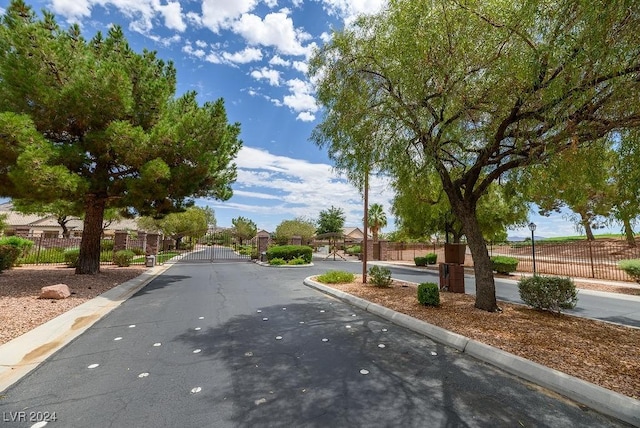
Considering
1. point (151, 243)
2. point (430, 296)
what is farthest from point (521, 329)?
point (151, 243)

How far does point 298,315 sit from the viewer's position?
7.19 meters

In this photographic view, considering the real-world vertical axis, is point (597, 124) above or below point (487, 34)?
below

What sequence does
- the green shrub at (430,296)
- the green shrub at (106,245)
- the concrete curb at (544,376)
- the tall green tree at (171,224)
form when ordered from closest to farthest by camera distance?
the concrete curb at (544,376)
the green shrub at (430,296)
the green shrub at (106,245)
the tall green tree at (171,224)

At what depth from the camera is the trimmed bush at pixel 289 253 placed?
21953mm

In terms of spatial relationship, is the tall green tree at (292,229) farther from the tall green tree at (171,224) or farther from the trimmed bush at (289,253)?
the trimmed bush at (289,253)

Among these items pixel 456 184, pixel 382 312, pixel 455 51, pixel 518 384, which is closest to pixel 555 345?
pixel 518 384

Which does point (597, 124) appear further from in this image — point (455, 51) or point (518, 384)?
point (518, 384)

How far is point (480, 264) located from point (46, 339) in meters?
8.90

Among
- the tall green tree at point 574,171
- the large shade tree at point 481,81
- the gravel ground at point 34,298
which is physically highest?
the large shade tree at point 481,81

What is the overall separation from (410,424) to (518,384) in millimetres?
1840

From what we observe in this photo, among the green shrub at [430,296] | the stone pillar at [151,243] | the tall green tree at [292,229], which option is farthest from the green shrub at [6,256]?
the tall green tree at [292,229]

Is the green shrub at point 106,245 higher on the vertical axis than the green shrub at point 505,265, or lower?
higher

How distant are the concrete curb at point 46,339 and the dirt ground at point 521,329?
259mm

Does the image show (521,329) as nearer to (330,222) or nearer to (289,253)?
(289,253)
